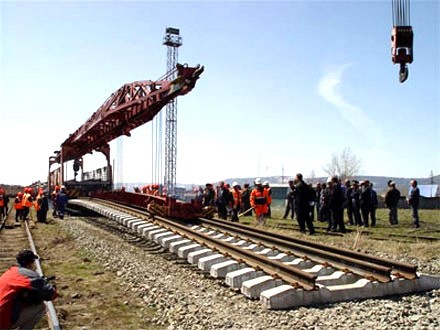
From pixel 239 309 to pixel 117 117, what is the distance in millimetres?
14413

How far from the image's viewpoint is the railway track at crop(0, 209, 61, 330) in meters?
5.53

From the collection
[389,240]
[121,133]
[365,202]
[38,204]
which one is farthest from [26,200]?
[389,240]

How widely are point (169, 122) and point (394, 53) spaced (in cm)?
3560

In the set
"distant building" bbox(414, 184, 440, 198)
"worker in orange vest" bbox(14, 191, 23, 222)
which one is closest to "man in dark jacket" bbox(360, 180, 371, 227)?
"worker in orange vest" bbox(14, 191, 23, 222)

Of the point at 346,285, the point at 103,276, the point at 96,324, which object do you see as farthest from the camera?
the point at 103,276

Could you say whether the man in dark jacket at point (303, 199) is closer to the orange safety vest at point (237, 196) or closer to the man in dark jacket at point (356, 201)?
the man in dark jacket at point (356, 201)

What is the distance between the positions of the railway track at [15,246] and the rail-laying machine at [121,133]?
3639 mm

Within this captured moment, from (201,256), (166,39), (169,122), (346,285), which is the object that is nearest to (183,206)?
(201,256)

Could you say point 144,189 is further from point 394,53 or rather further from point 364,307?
point 364,307

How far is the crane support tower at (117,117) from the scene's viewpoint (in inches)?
563

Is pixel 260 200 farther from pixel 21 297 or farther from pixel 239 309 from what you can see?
pixel 21 297

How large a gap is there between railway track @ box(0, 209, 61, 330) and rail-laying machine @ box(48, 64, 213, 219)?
11.9ft

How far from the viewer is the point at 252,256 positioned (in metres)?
7.43

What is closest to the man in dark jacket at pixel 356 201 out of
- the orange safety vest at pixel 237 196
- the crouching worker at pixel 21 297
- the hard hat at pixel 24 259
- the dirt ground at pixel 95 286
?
the dirt ground at pixel 95 286
